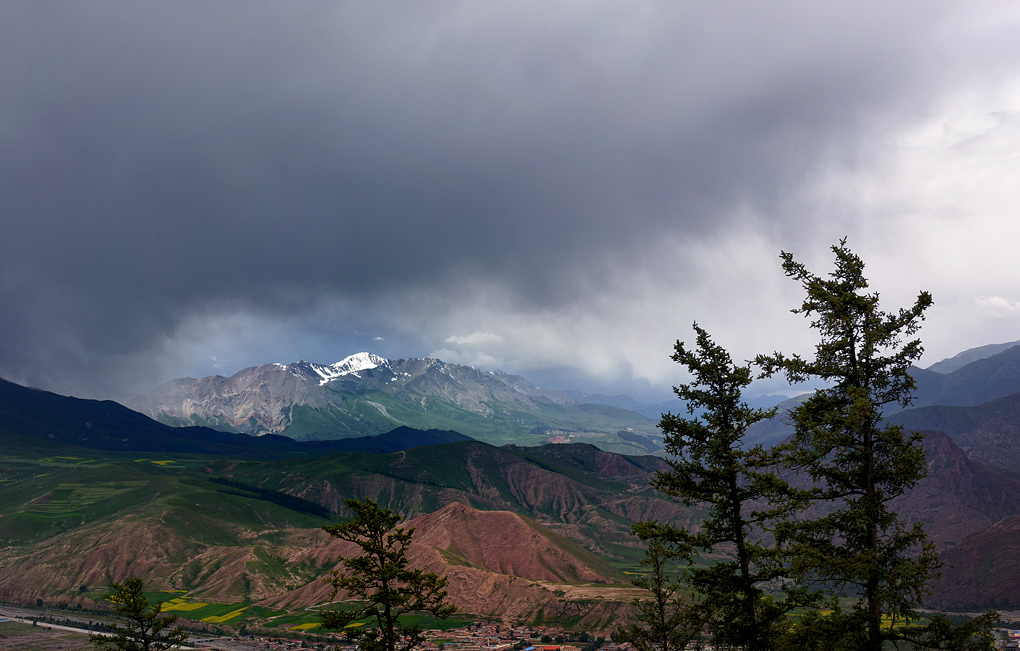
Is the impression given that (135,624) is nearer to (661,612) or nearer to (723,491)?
(661,612)

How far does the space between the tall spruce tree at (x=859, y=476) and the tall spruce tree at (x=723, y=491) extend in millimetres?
1762

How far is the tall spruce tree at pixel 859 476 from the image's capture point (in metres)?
18.2

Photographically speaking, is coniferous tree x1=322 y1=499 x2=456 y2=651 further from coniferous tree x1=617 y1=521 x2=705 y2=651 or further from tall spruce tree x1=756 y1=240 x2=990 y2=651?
tall spruce tree x1=756 y1=240 x2=990 y2=651

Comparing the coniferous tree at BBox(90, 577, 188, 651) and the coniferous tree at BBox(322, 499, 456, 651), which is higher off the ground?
the coniferous tree at BBox(322, 499, 456, 651)

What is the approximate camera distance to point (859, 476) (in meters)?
19.3

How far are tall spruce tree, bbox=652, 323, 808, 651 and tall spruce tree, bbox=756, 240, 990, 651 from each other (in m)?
1.76

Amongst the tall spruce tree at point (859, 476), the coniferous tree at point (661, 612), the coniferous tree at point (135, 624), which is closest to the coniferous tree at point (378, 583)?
the coniferous tree at point (661, 612)

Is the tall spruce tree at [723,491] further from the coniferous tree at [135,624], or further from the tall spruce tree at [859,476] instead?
the coniferous tree at [135,624]

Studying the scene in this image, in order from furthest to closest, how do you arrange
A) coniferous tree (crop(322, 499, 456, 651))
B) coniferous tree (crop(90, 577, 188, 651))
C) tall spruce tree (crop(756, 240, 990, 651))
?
coniferous tree (crop(90, 577, 188, 651)), coniferous tree (crop(322, 499, 456, 651)), tall spruce tree (crop(756, 240, 990, 651))

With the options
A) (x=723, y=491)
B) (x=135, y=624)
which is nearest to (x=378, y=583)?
(x=723, y=491)

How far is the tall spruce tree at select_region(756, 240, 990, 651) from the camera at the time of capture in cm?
1817

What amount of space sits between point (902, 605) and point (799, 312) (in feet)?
30.7

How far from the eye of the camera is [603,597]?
18912 cm

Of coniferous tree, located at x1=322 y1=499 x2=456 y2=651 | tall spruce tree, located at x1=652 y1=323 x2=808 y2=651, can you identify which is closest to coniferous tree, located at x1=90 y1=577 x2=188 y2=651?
coniferous tree, located at x1=322 y1=499 x2=456 y2=651
